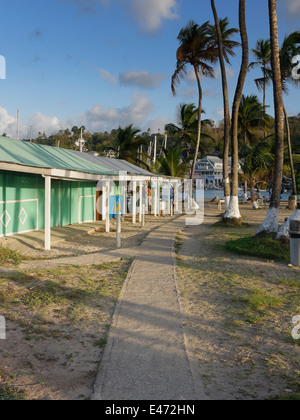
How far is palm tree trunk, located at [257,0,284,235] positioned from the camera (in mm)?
11008

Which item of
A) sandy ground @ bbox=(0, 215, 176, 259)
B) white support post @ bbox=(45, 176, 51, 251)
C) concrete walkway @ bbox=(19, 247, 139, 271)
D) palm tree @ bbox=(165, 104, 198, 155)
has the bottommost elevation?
concrete walkway @ bbox=(19, 247, 139, 271)

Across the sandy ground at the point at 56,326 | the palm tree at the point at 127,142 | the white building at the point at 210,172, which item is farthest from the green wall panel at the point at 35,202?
the white building at the point at 210,172

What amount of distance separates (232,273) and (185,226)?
9662 millimetres

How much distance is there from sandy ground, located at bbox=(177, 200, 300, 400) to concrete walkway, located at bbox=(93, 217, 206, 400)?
20cm

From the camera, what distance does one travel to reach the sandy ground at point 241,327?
367 cm

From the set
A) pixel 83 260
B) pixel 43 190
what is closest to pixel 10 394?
pixel 83 260

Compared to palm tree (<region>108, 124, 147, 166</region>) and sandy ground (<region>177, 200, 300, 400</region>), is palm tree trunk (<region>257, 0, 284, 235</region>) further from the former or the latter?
palm tree (<region>108, 124, 147, 166</region>)

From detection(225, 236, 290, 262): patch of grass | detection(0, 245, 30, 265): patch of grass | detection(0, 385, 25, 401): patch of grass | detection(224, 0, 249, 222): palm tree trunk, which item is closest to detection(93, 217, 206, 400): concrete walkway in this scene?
detection(0, 385, 25, 401): patch of grass

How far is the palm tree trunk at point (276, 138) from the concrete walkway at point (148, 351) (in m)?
4.83

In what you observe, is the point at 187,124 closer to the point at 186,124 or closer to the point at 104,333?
the point at 186,124

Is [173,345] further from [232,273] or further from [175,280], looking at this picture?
[232,273]

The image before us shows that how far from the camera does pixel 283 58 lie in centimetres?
2506

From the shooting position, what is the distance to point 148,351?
4172 mm

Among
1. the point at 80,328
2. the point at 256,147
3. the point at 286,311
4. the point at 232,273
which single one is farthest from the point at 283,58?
the point at 80,328
